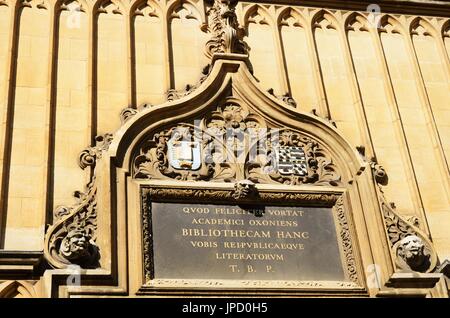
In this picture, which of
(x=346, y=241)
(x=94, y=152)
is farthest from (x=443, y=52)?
(x=94, y=152)

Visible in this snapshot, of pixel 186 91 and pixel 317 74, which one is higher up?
pixel 317 74

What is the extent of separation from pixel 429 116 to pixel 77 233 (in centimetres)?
598

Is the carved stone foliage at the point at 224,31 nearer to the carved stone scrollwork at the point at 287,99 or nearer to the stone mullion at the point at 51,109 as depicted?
the carved stone scrollwork at the point at 287,99

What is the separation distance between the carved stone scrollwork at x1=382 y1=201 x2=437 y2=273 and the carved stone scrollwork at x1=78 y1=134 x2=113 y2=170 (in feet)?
13.2

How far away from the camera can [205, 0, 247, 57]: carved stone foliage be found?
479 inches

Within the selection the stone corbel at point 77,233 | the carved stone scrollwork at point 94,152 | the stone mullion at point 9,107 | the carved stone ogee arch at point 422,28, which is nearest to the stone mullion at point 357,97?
the carved stone ogee arch at point 422,28

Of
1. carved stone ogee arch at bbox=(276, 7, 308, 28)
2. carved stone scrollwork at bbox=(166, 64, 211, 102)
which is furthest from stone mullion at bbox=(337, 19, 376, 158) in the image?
carved stone scrollwork at bbox=(166, 64, 211, 102)

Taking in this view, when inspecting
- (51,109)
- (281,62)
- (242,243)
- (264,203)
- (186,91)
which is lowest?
(242,243)

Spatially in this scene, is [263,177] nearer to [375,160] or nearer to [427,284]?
[375,160]

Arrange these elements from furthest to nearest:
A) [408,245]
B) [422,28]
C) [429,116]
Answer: [422,28] → [429,116] → [408,245]

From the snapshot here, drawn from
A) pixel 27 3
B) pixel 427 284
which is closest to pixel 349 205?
pixel 427 284

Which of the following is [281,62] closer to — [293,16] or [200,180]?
[293,16]

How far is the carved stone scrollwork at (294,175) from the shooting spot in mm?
11055

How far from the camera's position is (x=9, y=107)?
1091cm
